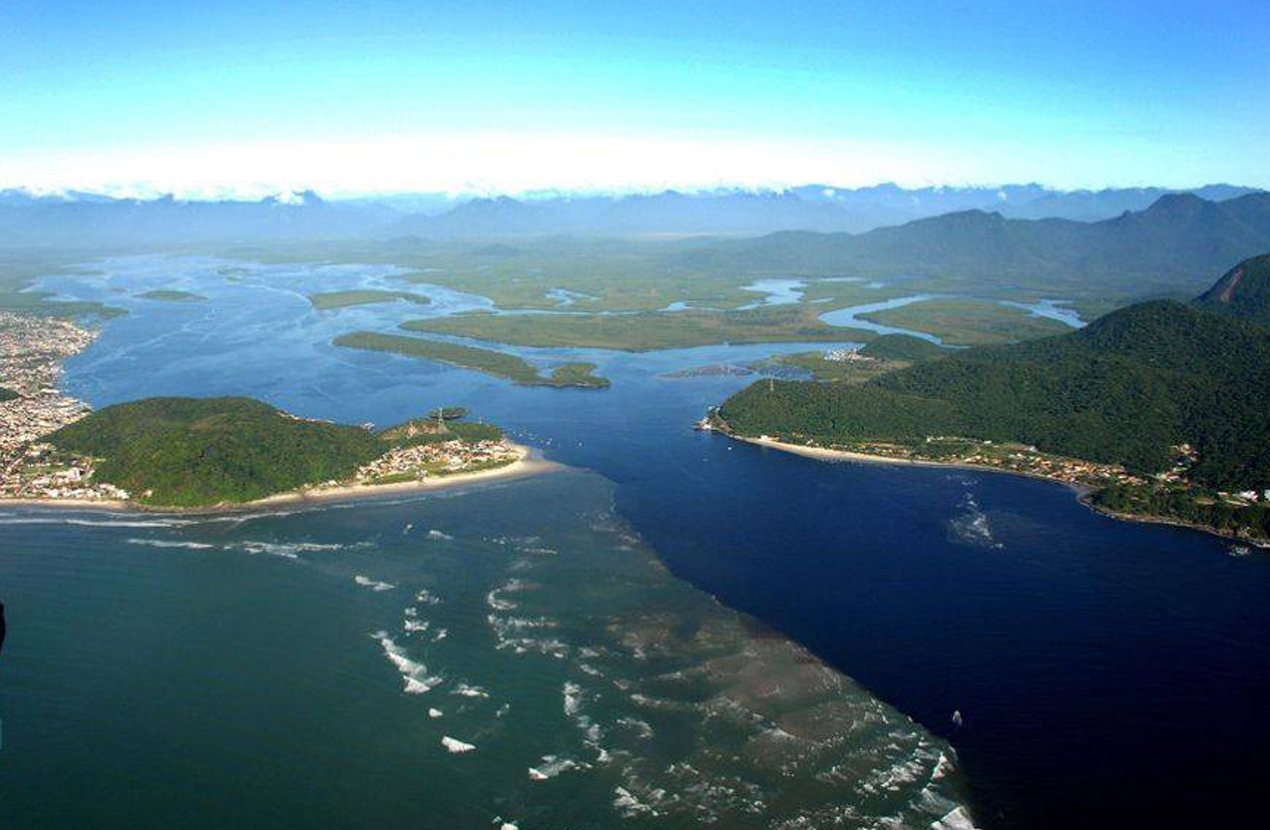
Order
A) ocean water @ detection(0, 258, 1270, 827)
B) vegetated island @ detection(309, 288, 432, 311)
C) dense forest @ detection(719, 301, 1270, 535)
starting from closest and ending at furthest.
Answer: ocean water @ detection(0, 258, 1270, 827) < dense forest @ detection(719, 301, 1270, 535) < vegetated island @ detection(309, 288, 432, 311)

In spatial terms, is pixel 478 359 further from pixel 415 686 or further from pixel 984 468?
pixel 415 686

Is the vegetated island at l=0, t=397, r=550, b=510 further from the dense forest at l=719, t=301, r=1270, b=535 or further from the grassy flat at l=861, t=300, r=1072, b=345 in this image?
the grassy flat at l=861, t=300, r=1072, b=345

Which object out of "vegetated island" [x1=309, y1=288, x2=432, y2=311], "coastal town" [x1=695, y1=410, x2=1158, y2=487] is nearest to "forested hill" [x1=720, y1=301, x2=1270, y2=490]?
"coastal town" [x1=695, y1=410, x2=1158, y2=487]

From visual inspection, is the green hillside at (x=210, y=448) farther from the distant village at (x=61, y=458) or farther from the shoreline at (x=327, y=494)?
the distant village at (x=61, y=458)

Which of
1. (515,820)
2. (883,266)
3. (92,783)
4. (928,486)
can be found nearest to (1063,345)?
(928,486)

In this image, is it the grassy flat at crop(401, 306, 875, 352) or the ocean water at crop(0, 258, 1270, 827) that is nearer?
the ocean water at crop(0, 258, 1270, 827)

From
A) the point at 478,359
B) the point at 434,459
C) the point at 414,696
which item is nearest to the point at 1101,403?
the point at 434,459

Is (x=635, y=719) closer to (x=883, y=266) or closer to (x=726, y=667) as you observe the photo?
(x=726, y=667)
